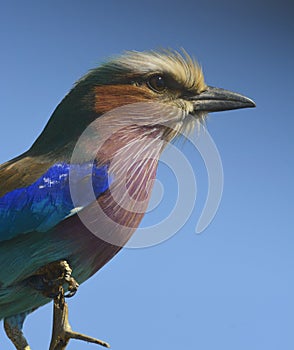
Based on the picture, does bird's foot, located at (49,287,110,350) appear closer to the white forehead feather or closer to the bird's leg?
the bird's leg

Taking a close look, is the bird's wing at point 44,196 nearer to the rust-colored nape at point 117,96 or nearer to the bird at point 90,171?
the bird at point 90,171

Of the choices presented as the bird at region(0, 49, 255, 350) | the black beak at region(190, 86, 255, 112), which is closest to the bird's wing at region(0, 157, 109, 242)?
the bird at region(0, 49, 255, 350)

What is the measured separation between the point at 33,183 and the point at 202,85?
1.42 feet

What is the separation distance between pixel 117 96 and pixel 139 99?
0.15ft

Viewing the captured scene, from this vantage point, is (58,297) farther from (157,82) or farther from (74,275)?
(157,82)

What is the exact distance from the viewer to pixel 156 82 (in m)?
1.82

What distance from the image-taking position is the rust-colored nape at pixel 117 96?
1.78 meters

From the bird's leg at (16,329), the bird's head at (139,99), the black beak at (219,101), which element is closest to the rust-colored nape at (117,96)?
the bird's head at (139,99)

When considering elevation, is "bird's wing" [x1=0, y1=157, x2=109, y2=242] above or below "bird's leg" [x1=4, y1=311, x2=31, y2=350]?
above

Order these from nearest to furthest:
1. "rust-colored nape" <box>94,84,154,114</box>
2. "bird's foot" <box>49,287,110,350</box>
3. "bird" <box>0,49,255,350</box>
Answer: "bird's foot" <box>49,287,110,350</box>, "bird" <box>0,49,255,350</box>, "rust-colored nape" <box>94,84,154,114</box>

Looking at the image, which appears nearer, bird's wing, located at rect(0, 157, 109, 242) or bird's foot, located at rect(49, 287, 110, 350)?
bird's foot, located at rect(49, 287, 110, 350)

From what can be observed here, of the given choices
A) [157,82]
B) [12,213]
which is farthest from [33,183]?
[157,82]

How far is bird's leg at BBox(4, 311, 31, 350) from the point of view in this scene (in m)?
1.70

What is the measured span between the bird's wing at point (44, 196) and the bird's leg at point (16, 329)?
0.58ft
